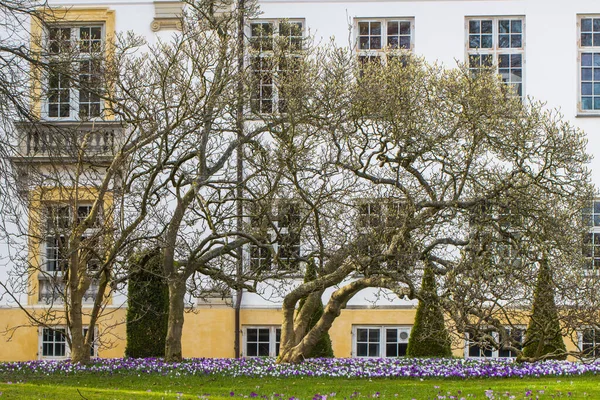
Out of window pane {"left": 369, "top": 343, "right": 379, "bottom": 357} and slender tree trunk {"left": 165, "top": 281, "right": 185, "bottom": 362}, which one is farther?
window pane {"left": 369, "top": 343, "right": 379, "bottom": 357}

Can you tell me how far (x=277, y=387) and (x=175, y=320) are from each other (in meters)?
4.25

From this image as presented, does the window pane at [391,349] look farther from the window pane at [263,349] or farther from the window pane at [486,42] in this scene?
the window pane at [486,42]

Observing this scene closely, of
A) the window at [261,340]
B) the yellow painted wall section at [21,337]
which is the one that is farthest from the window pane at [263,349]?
the yellow painted wall section at [21,337]

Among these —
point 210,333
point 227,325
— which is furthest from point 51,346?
point 227,325

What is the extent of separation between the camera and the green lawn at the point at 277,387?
1239 cm

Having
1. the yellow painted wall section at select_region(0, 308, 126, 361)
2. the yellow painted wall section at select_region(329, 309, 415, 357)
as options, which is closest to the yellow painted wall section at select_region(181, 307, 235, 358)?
the yellow painted wall section at select_region(0, 308, 126, 361)

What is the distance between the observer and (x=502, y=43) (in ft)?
78.1

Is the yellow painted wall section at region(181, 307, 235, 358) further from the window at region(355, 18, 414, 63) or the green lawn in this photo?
the green lawn

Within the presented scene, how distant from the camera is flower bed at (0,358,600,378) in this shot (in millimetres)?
15625

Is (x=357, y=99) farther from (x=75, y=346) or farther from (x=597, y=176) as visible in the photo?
(x=597, y=176)

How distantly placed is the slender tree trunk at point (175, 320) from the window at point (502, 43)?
1008 cm

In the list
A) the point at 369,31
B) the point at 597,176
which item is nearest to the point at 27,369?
the point at 369,31

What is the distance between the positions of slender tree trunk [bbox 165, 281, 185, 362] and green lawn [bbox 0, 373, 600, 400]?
209 centimetres

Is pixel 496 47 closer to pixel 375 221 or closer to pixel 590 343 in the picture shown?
pixel 590 343
